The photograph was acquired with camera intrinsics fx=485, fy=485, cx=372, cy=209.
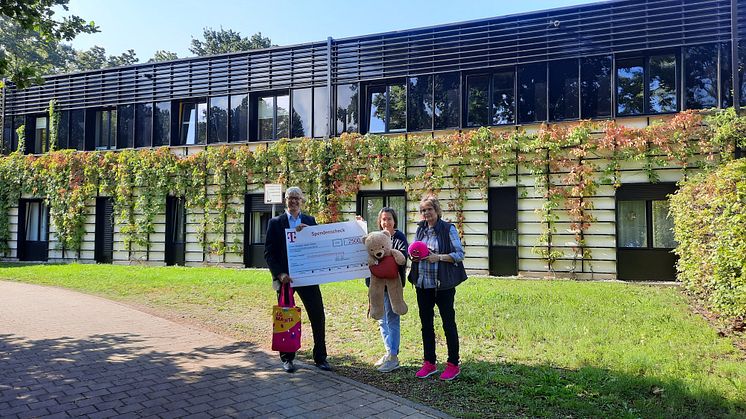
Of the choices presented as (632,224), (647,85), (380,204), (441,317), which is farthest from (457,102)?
(441,317)

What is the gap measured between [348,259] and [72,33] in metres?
6.02

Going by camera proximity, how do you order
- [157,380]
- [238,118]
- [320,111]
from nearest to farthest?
[157,380]
[320,111]
[238,118]

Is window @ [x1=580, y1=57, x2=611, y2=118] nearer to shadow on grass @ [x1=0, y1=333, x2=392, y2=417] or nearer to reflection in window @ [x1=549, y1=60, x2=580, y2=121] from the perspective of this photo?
reflection in window @ [x1=549, y1=60, x2=580, y2=121]

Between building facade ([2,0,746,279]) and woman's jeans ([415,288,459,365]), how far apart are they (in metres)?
9.49

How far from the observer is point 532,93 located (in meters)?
14.5

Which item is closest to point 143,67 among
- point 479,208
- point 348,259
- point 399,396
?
point 479,208

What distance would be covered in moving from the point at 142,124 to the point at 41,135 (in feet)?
20.3

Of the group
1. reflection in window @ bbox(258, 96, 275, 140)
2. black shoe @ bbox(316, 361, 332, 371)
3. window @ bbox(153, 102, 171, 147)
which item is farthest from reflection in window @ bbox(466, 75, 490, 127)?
window @ bbox(153, 102, 171, 147)

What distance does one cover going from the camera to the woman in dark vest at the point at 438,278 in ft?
16.5

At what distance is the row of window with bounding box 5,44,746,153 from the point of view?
13336 millimetres

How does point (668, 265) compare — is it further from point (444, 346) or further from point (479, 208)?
point (444, 346)

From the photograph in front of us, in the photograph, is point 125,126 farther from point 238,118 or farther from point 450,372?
point 450,372

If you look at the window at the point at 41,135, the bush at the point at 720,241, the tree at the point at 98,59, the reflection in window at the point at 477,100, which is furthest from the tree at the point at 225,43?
the bush at the point at 720,241

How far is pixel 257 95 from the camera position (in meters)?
18.5
